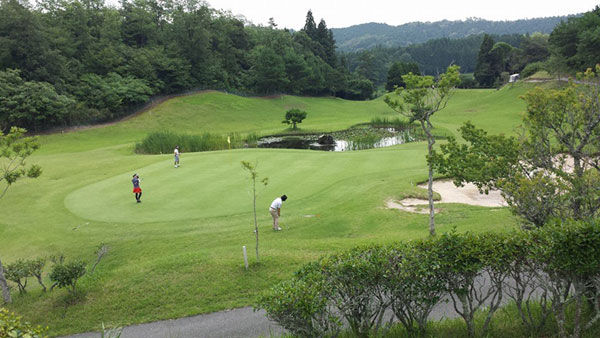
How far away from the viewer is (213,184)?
21.9 meters

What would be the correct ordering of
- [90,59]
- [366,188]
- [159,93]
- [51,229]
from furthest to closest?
[159,93], [90,59], [366,188], [51,229]

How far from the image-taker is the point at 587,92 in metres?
10.9

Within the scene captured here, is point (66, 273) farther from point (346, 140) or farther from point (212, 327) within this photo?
point (346, 140)

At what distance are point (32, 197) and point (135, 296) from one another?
1547 centimetres

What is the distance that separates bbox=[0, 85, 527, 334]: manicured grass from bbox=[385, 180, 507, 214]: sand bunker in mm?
718

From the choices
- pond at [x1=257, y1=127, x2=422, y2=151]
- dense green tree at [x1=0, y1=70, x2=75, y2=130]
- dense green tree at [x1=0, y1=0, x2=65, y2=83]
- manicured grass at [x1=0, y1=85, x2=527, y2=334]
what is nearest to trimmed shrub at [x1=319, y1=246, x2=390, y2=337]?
manicured grass at [x1=0, y1=85, x2=527, y2=334]

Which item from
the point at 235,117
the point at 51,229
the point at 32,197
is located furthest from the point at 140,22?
the point at 51,229

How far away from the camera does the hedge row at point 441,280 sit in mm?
6242

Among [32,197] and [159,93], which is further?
[159,93]

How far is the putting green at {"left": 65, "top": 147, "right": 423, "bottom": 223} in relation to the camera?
18297mm

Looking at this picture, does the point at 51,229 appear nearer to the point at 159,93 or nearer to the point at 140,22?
the point at 159,93

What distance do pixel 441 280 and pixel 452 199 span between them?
42.8ft

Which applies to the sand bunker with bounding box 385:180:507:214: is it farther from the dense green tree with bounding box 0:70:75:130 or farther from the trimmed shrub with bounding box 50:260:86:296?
the dense green tree with bounding box 0:70:75:130

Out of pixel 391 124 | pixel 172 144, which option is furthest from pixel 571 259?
pixel 391 124
